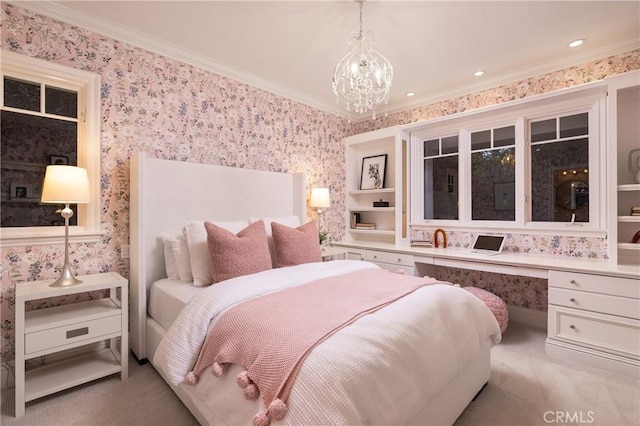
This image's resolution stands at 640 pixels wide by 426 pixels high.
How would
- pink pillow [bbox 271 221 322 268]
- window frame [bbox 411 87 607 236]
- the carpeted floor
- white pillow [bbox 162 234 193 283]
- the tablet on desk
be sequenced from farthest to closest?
the tablet on desk, window frame [bbox 411 87 607 236], pink pillow [bbox 271 221 322 268], white pillow [bbox 162 234 193 283], the carpeted floor

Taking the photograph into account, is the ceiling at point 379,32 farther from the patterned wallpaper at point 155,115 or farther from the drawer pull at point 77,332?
the drawer pull at point 77,332

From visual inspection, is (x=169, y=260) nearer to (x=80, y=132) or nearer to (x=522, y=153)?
(x=80, y=132)

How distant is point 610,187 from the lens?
98.1 inches

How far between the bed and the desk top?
0.91 meters

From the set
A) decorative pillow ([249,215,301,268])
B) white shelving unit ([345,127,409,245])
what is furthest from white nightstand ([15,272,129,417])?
white shelving unit ([345,127,409,245])

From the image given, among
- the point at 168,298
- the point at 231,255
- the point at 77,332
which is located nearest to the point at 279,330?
the point at 231,255

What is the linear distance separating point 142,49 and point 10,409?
8.93 feet

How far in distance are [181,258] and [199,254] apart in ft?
0.63

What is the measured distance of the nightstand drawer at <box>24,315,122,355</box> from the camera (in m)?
1.83

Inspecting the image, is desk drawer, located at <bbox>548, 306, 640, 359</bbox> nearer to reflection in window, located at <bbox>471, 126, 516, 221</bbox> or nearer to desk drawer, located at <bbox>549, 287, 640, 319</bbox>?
desk drawer, located at <bbox>549, 287, 640, 319</bbox>

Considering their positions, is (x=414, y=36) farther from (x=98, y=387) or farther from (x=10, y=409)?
(x=10, y=409)

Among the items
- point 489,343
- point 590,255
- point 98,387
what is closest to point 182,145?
point 98,387

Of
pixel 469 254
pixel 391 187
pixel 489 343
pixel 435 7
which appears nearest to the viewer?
pixel 489 343

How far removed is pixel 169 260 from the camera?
2.51 m
